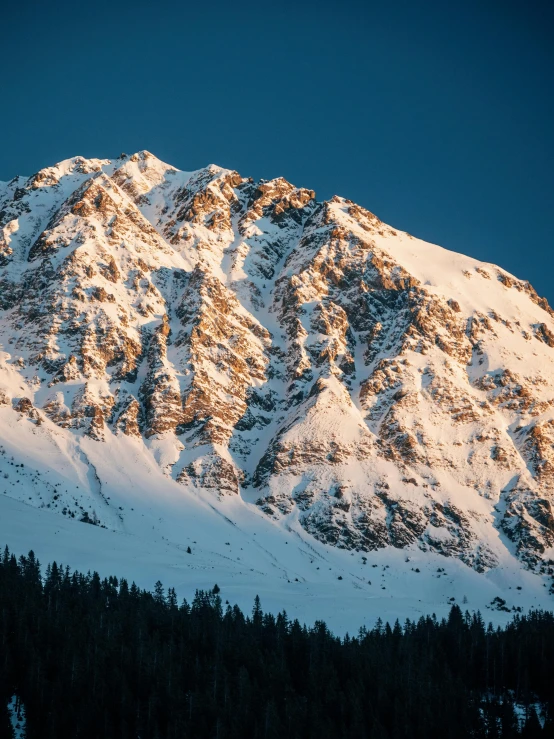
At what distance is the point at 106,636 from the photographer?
13125 centimetres

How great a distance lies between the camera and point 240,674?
121 m

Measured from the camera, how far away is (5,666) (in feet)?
388

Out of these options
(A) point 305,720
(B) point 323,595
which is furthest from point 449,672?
(B) point 323,595

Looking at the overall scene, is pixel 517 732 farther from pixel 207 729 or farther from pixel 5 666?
pixel 5 666

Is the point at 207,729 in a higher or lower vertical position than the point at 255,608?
lower

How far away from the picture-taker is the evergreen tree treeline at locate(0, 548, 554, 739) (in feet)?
360

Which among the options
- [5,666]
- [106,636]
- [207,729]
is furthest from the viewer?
[106,636]

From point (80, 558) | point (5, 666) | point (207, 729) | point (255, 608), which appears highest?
point (80, 558)

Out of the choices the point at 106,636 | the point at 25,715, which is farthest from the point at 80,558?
the point at 25,715

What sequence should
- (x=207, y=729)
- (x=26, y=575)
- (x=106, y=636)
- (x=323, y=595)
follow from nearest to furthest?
(x=207, y=729), (x=106, y=636), (x=26, y=575), (x=323, y=595)

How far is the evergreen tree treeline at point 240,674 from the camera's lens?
360ft

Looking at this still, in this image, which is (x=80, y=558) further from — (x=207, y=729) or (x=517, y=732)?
(x=517, y=732)

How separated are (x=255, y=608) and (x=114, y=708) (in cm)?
5469

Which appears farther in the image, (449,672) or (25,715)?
(449,672)
